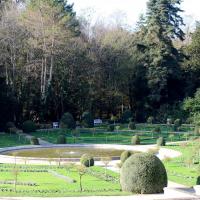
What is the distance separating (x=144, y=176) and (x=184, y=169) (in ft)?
27.3

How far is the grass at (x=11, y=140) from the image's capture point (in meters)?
37.7

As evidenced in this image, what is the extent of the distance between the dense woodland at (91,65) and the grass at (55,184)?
72.6 feet

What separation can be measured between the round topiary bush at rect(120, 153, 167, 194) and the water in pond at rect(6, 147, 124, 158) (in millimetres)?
13945

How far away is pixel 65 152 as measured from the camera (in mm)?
33938

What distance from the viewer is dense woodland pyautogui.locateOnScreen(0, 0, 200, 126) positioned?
161 feet

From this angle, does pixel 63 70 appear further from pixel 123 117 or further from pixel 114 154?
pixel 114 154

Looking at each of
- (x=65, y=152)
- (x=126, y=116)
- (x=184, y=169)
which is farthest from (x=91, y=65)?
(x=184, y=169)

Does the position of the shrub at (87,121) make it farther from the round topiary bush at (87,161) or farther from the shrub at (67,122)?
the round topiary bush at (87,161)

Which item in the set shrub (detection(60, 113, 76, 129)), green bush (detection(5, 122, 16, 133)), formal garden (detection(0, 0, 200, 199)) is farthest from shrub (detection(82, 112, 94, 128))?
green bush (detection(5, 122, 16, 133))

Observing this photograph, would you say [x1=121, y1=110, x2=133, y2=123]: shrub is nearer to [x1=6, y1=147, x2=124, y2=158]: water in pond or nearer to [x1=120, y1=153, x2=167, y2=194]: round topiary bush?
[x1=6, y1=147, x2=124, y2=158]: water in pond

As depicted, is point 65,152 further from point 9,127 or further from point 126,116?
point 126,116

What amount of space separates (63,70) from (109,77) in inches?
227

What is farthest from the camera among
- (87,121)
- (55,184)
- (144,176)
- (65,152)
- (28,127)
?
(87,121)

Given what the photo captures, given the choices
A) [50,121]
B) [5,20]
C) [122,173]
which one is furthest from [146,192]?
[50,121]
